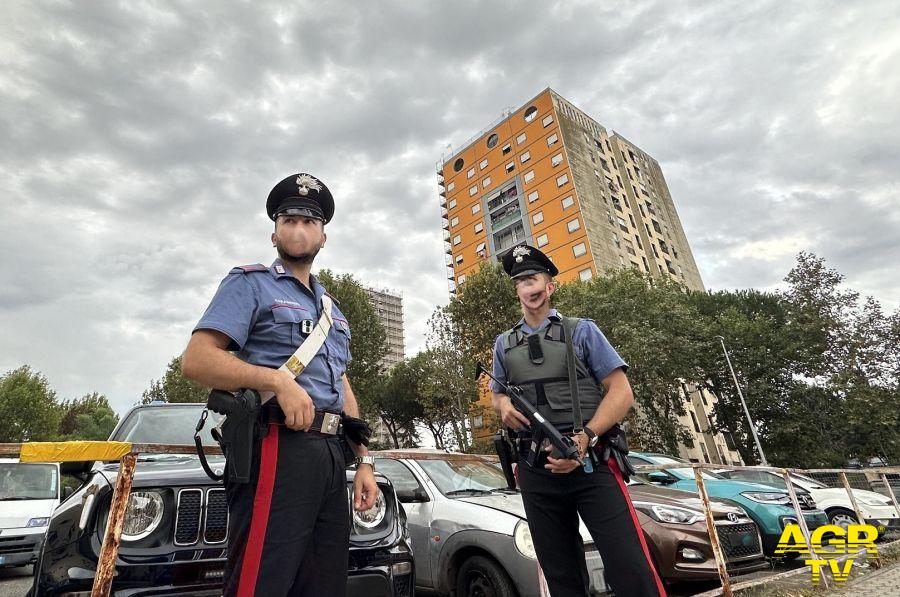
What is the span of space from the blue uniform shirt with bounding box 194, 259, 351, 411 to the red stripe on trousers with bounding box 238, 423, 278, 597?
0.88 feet

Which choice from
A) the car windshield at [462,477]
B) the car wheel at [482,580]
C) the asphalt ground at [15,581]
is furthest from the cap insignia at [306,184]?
the asphalt ground at [15,581]

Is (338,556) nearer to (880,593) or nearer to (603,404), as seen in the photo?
(603,404)

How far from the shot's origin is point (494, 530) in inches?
144

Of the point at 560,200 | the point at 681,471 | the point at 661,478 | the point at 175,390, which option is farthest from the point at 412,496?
the point at 560,200

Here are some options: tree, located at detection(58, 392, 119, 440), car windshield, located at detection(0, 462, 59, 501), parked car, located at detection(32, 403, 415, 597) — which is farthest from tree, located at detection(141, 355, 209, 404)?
parked car, located at detection(32, 403, 415, 597)

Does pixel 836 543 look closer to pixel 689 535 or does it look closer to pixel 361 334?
pixel 689 535

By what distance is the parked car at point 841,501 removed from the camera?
757cm

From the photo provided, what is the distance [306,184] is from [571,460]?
1.76 m

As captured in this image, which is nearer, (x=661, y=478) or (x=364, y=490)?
(x=364, y=490)

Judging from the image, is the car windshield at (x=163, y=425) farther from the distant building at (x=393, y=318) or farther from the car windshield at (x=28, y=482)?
the distant building at (x=393, y=318)

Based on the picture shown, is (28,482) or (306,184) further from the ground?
(306,184)

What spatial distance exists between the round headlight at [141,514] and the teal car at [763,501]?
6013mm

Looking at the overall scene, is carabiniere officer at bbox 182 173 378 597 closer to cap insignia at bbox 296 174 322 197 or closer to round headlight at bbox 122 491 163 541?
cap insignia at bbox 296 174 322 197

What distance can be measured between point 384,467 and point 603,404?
10.9 feet
